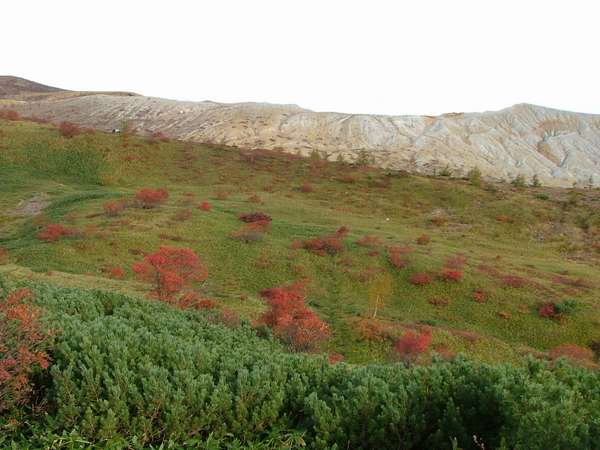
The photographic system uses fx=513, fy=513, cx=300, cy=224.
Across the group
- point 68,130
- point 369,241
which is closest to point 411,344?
point 369,241

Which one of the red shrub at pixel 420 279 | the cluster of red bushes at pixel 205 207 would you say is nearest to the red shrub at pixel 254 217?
the cluster of red bushes at pixel 205 207

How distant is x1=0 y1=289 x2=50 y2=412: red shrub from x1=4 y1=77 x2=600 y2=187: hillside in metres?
123

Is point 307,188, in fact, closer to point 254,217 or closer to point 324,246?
point 254,217

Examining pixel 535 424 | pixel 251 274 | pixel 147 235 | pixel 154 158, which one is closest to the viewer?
pixel 535 424

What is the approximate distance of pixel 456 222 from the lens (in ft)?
238

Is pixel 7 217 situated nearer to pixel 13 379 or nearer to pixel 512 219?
pixel 13 379

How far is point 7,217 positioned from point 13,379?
204 ft

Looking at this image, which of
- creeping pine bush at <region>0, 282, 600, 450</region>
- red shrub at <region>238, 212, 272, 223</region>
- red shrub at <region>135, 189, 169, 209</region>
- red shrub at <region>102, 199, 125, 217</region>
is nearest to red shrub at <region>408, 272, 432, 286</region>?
red shrub at <region>238, 212, 272, 223</region>

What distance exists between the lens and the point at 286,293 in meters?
36.1

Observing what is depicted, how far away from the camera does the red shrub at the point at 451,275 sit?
152 feet

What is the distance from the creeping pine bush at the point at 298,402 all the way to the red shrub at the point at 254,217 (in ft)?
168

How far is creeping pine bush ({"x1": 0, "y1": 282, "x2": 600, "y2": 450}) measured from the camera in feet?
23.9

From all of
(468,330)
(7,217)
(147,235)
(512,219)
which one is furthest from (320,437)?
(512,219)

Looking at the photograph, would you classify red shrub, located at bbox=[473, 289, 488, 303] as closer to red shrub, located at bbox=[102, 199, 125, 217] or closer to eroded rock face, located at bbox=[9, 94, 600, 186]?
red shrub, located at bbox=[102, 199, 125, 217]
